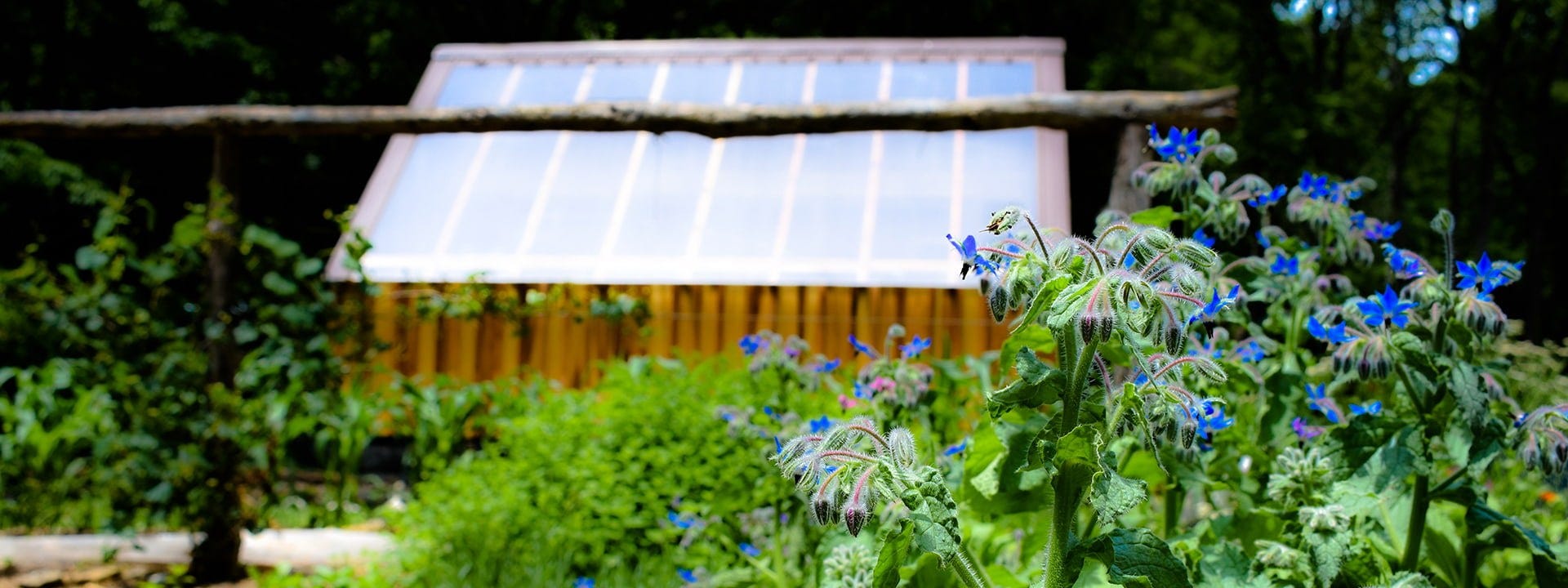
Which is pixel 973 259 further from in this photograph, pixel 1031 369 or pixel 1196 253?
pixel 1196 253

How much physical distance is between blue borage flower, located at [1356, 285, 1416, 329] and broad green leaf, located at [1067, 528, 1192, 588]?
661 mm

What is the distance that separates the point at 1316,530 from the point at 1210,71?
15745 millimetres

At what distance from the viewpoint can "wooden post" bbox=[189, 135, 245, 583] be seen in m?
3.35

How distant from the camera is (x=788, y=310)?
18.2 feet

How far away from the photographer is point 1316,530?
155 cm

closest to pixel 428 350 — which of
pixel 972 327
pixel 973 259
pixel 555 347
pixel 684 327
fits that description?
pixel 555 347

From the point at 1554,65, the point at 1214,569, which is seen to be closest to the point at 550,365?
the point at 1214,569

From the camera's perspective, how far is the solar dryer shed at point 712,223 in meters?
5.54

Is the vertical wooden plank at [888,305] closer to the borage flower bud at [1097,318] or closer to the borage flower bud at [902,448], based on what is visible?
the borage flower bud at [902,448]

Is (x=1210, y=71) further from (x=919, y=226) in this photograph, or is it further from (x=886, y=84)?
(x=919, y=226)

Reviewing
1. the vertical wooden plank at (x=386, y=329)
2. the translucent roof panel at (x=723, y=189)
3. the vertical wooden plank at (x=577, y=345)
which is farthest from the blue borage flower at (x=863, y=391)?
the vertical wooden plank at (x=386, y=329)

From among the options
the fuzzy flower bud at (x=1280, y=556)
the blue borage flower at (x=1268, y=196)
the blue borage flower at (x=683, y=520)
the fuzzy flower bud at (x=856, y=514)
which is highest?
the blue borage flower at (x=1268, y=196)

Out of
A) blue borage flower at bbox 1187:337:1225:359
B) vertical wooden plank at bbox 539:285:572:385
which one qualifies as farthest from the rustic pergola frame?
vertical wooden plank at bbox 539:285:572:385

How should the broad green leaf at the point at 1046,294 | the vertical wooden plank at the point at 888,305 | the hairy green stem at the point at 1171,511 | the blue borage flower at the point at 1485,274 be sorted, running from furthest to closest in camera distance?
1. the vertical wooden plank at the point at 888,305
2. the hairy green stem at the point at 1171,511
3. the blue borage flower at the point at 1485,274
4. the broad green leaf at the point at 1046,294
